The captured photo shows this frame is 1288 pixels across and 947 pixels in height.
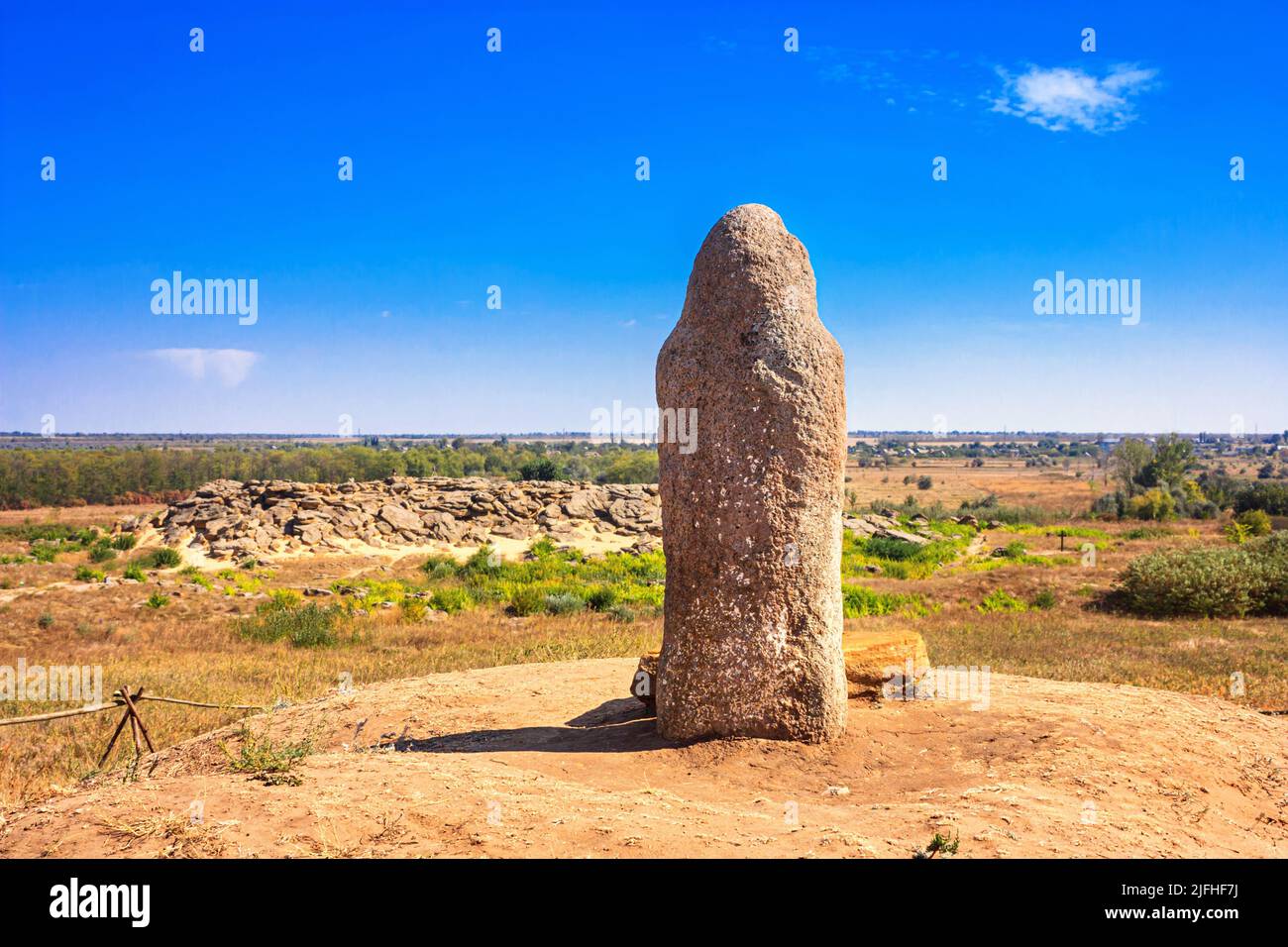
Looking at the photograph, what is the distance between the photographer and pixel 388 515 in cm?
3070

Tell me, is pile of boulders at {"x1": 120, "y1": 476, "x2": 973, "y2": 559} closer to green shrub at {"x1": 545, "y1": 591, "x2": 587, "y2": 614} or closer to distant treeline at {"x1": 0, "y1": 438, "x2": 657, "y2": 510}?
green shrub at {"x1": 545, "y1": 591, "x2": 587, "y2": 614}

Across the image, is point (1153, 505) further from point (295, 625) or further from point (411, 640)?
point (295, 625)

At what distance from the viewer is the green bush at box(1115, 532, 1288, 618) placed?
609 inches

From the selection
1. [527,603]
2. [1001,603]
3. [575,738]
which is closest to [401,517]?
[527,603]

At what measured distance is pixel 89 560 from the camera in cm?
2638

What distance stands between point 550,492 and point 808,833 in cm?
3141

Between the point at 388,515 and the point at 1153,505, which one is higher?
the point at 388,515

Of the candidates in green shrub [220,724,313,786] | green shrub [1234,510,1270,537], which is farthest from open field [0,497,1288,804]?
green shrub [1234,510,1270,537]

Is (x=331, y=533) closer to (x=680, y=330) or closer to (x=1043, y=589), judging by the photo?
(x=1043, y=589)

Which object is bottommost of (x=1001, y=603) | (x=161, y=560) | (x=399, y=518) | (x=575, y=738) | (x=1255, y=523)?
(x=1001, y=603)

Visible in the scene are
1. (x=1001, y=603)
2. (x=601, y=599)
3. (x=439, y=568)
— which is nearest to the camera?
(x=601, y=599)

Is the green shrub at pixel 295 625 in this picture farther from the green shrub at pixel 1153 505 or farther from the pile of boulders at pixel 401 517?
the green shrub at pixel 1153 505

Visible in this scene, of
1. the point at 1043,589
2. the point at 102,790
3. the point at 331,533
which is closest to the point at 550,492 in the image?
the point at 331,533

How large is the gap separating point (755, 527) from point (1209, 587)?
46.5 feet
